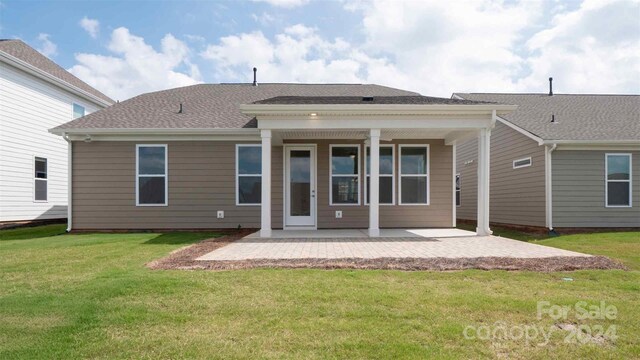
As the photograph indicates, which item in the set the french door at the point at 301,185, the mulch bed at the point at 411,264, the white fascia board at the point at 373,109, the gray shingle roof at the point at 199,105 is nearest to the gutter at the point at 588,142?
the white fascia board at the point at 373,109

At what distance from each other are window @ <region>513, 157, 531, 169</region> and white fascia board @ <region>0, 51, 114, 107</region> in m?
16.2

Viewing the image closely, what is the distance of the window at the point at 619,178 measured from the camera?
10.5 meters

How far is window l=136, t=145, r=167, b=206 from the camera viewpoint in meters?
10.4

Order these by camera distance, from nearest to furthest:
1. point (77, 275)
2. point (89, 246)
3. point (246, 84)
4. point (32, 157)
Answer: point (77, 275), point (89, 246), point (32, 157), point (246, 84)

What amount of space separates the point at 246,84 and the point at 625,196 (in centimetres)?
1273

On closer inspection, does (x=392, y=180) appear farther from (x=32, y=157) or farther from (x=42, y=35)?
(x=42, y=35)

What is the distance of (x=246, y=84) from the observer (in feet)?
46.6

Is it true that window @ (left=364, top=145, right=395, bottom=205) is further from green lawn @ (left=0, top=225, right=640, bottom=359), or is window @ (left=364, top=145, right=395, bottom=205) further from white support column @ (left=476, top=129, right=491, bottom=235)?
green lawn @ (left=0, top=225, right=640, bottom=359)

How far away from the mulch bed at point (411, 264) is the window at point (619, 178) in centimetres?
640

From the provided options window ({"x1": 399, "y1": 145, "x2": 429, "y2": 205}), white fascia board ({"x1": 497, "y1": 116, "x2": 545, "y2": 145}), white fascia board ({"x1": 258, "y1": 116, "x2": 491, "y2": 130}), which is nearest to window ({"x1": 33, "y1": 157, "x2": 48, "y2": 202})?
white fascia board ({"x1": 258, "y1": 116, "x2": 491, "y2": 130})

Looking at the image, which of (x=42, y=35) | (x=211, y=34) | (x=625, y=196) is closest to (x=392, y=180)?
(x=625, y=196)

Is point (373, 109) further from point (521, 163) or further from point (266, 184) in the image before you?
point (521, 163)

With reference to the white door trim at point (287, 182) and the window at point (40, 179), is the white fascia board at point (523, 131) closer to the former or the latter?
the white door trim at point (287, 182)

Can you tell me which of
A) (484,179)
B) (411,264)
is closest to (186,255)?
(411,264)
